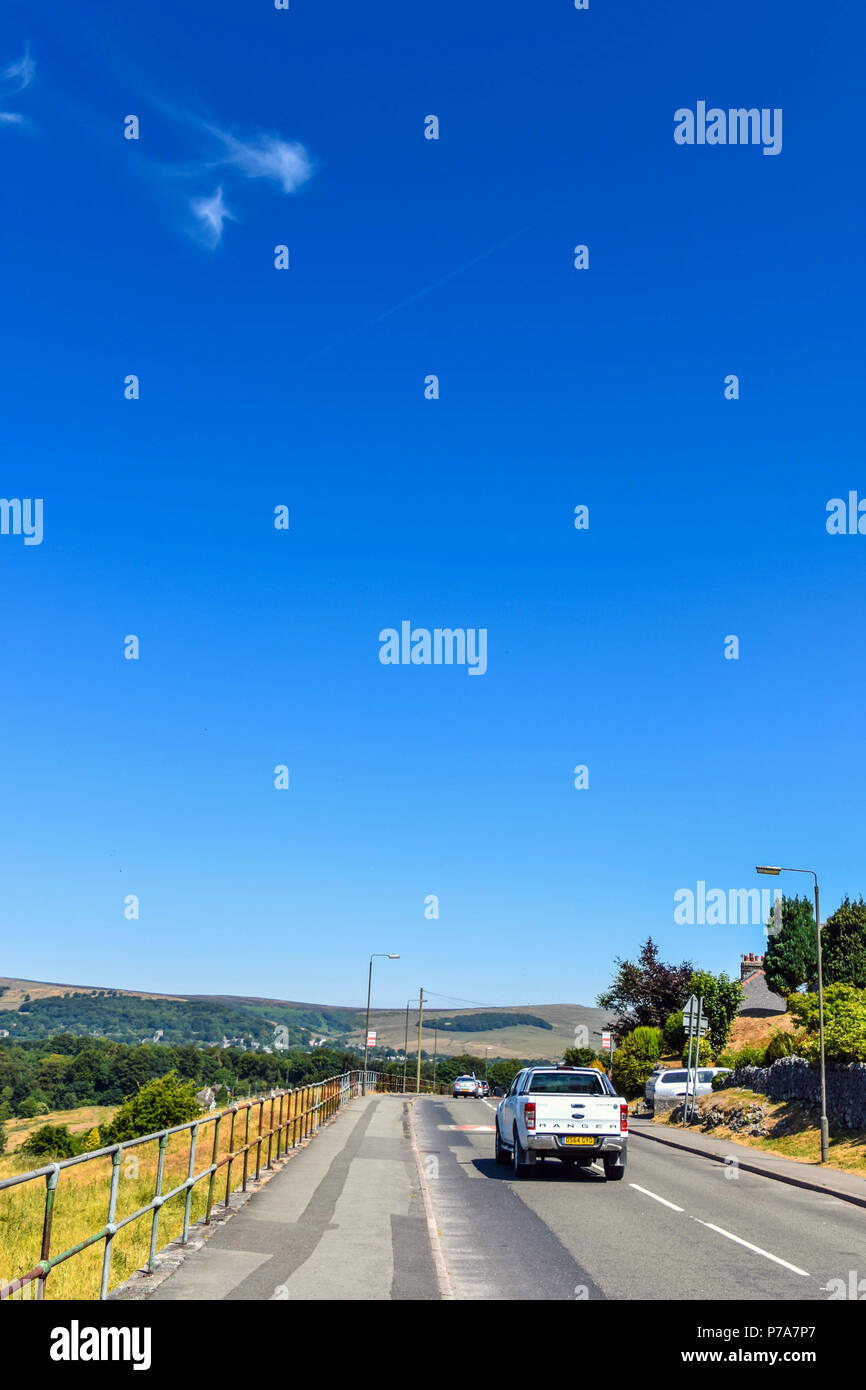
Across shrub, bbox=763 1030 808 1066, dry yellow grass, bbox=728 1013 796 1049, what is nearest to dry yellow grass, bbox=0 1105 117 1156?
dry yellow grass, bbox=728 1013 796 1049

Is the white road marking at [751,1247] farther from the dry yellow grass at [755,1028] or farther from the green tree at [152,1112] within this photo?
the dry yellow grass at [755,1028]

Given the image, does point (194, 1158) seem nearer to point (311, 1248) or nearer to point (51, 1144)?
point (311, 1248)

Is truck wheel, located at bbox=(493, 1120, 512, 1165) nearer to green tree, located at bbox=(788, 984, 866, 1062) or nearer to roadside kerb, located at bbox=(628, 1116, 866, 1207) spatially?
roadside kerb, located at bbox=(628, 1116, 866, 1207)

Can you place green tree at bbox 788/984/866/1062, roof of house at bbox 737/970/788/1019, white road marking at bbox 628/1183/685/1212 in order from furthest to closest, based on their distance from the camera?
roof of house at bbox 737/970/788/1019, green tree at bbox 788/984/866/1062, white road marking at bbox 628/1183/685/1212

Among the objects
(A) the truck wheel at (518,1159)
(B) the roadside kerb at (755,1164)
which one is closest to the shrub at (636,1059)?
(B) the roadside kerb at (755,1164)

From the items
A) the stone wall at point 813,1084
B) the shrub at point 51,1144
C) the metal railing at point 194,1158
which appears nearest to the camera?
the metal railing at point 194,1158

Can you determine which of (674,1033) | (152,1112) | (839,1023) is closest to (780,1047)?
(839,1023)
